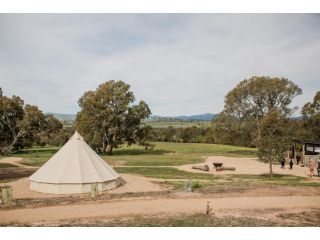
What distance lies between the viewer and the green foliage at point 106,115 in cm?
4041

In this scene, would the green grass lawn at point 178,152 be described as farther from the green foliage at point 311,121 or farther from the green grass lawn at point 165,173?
the green foliage at point 311,121

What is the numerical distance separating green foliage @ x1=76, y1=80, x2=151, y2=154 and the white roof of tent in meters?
19.7

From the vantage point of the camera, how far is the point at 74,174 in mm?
18719

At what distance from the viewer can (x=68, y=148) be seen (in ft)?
66.5

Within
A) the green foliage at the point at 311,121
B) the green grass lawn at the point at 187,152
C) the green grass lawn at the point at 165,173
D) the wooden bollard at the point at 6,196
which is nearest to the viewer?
the wooden bollard at the point at 6,196

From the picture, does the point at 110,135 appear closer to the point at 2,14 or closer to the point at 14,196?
the point at 14,196

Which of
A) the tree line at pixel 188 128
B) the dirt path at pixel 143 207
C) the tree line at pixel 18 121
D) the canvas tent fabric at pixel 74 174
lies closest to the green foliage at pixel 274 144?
the tree line at pixel 188 128

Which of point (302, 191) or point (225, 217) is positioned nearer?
point (225, 217)

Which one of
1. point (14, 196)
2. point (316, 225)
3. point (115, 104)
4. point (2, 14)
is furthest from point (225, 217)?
point (115, 104)

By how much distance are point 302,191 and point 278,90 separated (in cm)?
1511

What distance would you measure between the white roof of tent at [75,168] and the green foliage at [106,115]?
64.7 ft

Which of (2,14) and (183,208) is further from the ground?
(2,14)
